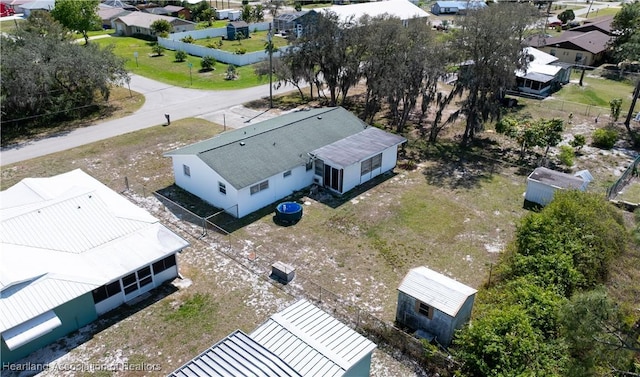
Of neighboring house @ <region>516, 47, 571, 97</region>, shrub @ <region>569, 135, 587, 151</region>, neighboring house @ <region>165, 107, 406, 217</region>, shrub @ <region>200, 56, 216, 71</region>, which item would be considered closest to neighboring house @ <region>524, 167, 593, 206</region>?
shrub @ <region>569, 135, 587, 151</region>

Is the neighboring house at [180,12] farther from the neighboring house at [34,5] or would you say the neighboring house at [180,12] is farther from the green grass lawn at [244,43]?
the neighboring house at [34,5]

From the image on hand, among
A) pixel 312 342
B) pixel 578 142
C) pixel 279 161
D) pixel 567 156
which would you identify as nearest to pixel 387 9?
pixel 578 142

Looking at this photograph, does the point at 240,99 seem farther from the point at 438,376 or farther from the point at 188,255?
the point at 438,376

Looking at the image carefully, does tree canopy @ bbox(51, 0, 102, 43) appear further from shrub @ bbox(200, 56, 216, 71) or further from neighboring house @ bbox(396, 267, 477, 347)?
neighboring house @ bbox(396, 267, 477, 347)

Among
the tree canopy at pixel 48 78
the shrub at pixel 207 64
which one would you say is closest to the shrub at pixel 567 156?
the tree canopy at pixel 48 78

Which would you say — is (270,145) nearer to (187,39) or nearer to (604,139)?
(604,139)

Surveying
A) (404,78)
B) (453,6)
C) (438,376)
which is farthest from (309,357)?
(453,6)
